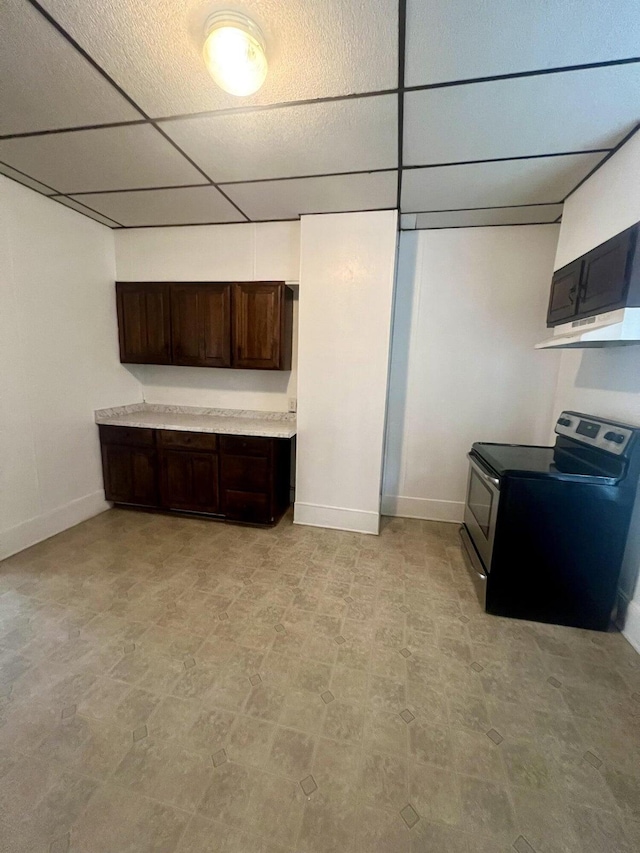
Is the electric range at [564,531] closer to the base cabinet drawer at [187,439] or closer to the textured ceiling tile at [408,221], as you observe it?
the textured ceiling tile at [408,221]

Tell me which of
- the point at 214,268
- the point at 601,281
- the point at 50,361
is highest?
the point at 214,268

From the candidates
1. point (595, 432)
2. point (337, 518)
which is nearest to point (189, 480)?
point (337, 518)

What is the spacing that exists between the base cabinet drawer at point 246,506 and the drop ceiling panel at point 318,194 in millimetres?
2308

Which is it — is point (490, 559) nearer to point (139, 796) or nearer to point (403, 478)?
point (403, 478)

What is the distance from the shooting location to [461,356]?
3018 millimetres

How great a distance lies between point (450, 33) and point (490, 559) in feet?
7.81

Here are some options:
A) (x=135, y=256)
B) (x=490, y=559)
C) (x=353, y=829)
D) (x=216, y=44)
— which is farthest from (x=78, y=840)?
(x=135, y=256)

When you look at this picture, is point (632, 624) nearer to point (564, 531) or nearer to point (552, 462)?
point (564, 531)

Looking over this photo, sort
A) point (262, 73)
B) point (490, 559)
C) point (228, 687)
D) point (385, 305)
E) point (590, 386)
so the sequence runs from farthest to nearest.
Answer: point (385, 305)
point (590, 386)
point (490, 559)
point (228, 687)
point (262, 73)

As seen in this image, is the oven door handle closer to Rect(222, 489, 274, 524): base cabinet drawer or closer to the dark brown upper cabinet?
the dark brown upper cabinet

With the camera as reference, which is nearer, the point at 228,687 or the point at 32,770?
the point at 32,770

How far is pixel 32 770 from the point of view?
1209mm

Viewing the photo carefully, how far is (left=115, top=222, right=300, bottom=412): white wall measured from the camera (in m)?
3.03

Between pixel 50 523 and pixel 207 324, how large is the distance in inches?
83.0
